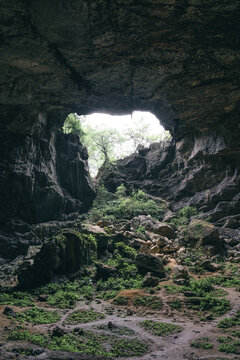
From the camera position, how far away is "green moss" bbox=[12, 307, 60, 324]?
622cm

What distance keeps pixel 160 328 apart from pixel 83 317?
2009 mm

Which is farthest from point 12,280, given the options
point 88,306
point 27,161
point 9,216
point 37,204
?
point 27,161

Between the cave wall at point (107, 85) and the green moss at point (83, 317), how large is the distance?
965 cm

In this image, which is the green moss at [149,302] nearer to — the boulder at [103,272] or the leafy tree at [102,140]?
the boulder at [103,272]

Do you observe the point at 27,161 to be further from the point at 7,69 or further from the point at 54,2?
the point at 54,2

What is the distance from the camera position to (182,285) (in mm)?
8711

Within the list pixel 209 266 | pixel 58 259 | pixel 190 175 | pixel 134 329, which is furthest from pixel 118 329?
pixel 190 175

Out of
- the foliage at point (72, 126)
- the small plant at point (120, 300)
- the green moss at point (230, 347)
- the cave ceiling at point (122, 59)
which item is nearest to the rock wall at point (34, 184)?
the cave ceiling at point (122, 59)

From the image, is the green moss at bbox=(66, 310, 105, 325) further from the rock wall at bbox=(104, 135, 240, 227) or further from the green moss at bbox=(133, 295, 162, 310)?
the rock wall at bbox=(104, 135, 240, 227)

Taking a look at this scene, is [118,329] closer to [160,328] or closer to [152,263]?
[160,328]

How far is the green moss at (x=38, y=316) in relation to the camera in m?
6.22

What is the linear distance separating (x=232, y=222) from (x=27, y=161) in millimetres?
13055

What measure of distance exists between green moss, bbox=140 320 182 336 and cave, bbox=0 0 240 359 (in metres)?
1.03

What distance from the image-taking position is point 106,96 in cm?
1636
